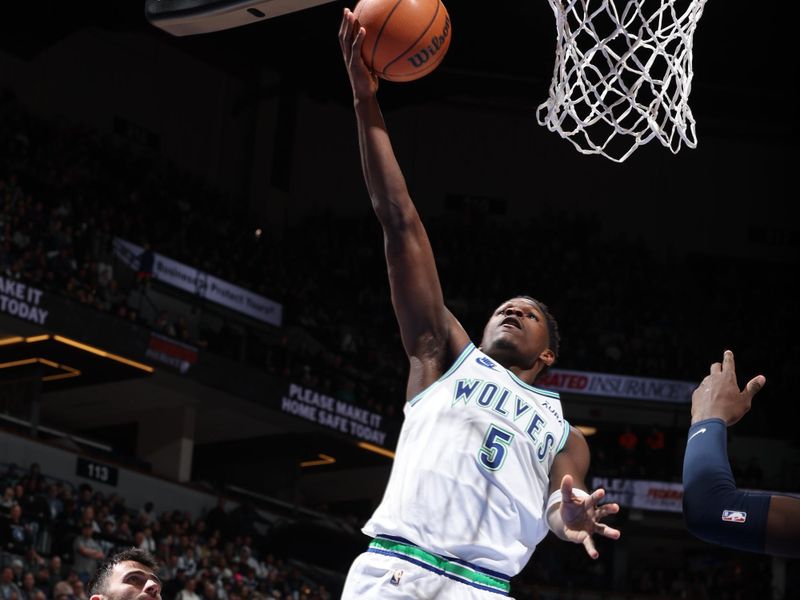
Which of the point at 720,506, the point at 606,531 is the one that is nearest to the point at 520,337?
the point at 606,531

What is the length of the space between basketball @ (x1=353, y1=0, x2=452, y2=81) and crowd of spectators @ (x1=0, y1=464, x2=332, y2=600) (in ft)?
27.6

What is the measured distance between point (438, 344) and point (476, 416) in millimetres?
269

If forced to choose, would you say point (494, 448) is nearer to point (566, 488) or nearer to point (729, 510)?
point (566, 488)

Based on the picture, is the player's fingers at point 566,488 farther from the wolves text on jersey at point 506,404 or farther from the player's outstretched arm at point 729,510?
the player's outstretched arm at point 729,510

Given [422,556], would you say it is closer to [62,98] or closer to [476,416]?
[476,416]

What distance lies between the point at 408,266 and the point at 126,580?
123 cm

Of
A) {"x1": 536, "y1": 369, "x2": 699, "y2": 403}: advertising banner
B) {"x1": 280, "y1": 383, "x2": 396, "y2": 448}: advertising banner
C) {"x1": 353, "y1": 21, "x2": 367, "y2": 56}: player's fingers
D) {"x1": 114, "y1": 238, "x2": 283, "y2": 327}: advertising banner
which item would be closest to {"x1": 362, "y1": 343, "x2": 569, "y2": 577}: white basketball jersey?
{"x1": 353, "y1": 21, "x2": 367, "y2": 56}: player's fingers

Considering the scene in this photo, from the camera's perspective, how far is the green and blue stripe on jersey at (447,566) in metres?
3.45

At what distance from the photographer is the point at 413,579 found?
342 centimetres

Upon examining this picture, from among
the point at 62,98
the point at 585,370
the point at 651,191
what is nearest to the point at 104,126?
the point at 62,98

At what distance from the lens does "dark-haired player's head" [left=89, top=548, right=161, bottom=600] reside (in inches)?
140

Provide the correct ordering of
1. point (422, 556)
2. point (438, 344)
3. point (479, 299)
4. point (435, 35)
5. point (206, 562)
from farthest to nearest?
1. point (479, 299)
2. point (206, 562)
3. point (435, 35)
4. point (438, 344)
5. point (422, 556)

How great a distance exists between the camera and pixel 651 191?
2842cm

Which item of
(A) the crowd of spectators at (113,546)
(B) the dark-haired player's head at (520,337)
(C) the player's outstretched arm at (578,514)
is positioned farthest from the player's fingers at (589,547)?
(A) the crowd of spectators at (113,546)
